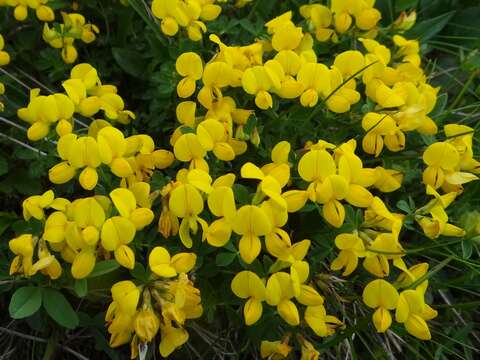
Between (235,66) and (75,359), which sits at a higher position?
(235,66)

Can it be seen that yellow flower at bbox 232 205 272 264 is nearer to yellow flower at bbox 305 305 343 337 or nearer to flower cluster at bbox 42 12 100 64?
yellow flower at bbox 305 305 343 337

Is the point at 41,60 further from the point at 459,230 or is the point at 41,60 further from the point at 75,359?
the point at 459,230

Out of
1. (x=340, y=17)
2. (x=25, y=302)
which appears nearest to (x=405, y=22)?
(x=340, y=17)

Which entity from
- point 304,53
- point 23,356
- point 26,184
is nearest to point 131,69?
point 26,184

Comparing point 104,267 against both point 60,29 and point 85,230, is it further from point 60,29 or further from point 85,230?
point 60,29

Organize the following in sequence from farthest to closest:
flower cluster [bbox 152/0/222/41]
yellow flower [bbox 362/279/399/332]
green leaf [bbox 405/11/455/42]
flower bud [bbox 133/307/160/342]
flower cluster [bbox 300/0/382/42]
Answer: green leaf [bbox 405/11/455/42], flower cluster [bbox 300/0/382/42], flower cluster [bbox 152/0/222/41], yellow flower [bbox 362/279/399/332], flower bud [bbox 133/307/160/342]

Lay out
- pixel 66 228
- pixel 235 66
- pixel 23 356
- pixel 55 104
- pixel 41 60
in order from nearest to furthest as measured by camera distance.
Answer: pixel 66 228 < pixel 55 104 < pixel 235 66 < pixel 23 356 < pixel 41 60

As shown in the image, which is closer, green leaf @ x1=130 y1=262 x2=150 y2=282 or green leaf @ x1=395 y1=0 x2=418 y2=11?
green leaf @ x1=130 y1=262 x2=150 y2=282

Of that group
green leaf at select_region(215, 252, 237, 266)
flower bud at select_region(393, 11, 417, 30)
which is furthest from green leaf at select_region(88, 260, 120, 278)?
flower bud at select_region(393, 11, 417, 30)

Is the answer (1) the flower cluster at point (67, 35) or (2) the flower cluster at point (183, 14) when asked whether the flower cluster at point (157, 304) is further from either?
(1) the flower cluster at point (67, 35)
